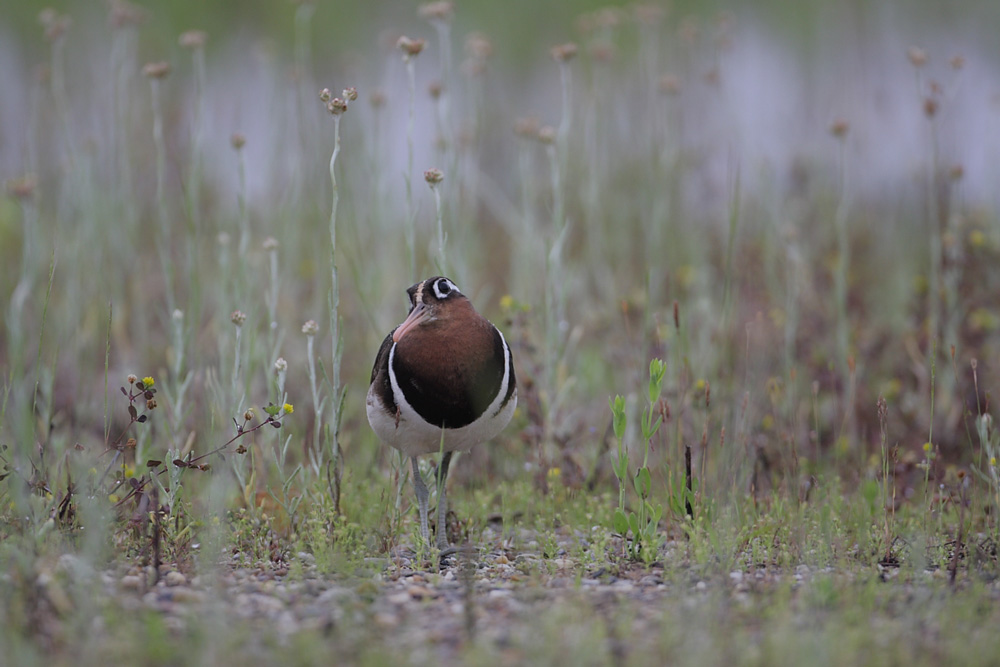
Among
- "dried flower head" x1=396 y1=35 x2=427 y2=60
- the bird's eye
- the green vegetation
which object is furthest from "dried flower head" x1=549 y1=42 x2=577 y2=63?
the bird's eye

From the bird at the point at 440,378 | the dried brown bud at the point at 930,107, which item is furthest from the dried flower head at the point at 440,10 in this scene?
the dried brown bud at the point at 930,107

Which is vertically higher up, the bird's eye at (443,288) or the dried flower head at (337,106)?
the dried flower head at (337,106)

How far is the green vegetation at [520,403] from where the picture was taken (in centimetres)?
305

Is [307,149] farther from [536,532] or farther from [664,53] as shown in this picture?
[664,53]

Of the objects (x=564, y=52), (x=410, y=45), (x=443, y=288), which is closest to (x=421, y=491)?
(x=443, y=288)

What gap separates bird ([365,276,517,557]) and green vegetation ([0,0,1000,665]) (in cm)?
37

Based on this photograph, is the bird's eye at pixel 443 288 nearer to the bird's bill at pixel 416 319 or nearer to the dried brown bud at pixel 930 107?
the bird's bill at pixel 416 319

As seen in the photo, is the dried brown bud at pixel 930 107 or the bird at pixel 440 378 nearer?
the bird at pixel 440 378

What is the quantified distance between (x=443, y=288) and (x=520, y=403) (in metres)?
1.54

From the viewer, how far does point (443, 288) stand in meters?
3.87

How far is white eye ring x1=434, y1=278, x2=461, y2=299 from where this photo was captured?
3852 mm

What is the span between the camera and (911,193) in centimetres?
892

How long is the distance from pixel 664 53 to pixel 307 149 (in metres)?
4.47

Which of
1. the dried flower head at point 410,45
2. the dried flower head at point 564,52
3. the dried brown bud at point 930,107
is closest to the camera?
the dried flower head at point 410,45
